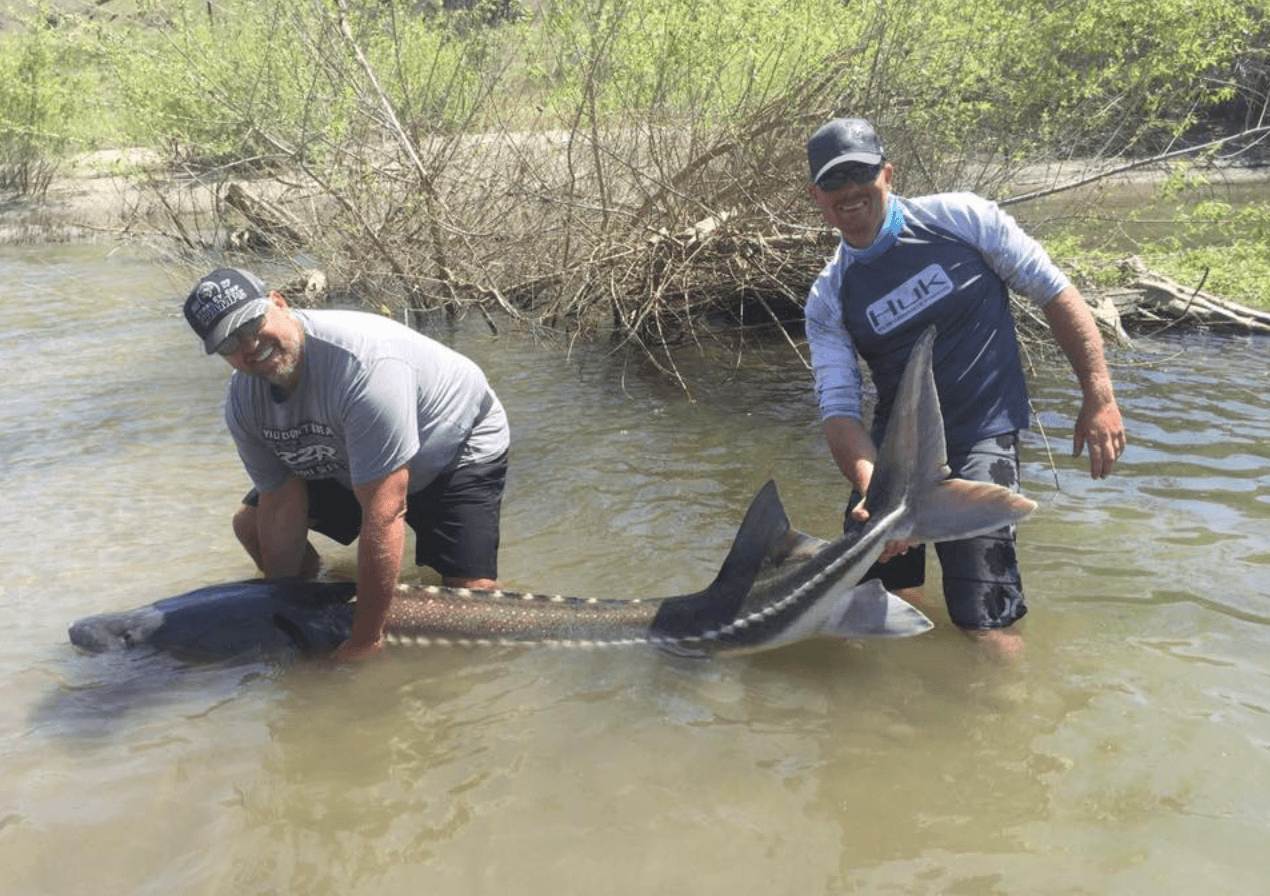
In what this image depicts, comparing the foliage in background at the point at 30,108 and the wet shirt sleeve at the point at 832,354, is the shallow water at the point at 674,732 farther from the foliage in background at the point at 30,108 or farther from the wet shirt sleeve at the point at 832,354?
the foliage in background at the point at 30,108

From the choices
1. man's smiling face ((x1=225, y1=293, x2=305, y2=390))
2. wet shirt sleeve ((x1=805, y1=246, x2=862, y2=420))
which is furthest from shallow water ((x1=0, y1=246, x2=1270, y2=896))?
man's smiling face ((x1=225, y1=293, x2=305, y2=390))

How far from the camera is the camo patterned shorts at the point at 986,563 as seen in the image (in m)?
3.88

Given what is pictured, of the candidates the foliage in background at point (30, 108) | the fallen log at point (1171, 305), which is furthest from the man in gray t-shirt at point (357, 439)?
the foliage in background at point (30, 108)

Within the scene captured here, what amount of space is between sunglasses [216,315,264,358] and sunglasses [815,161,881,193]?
205 centimetres

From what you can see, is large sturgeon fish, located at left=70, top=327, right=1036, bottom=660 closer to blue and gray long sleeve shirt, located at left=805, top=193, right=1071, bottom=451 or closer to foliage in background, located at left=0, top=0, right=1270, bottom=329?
blue and gray long sleeve shirt, located at left=805, top=193, right=1071, bottom=451

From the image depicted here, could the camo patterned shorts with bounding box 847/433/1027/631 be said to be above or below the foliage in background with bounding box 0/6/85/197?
below

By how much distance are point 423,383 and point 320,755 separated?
62.0 inches

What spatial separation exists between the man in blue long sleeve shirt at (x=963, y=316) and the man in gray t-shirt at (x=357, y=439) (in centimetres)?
172

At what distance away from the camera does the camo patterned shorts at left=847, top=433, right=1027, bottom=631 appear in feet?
12.7

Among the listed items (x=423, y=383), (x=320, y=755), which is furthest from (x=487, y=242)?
(x=320, y=755)

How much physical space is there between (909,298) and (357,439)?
2106 millimetres

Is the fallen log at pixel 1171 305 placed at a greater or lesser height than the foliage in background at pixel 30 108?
lesser

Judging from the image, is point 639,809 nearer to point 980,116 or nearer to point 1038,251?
point 1038,251

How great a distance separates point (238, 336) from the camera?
149 inches
